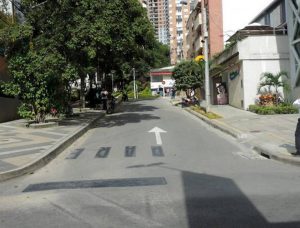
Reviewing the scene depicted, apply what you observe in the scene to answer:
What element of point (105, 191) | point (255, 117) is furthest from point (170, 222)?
point (255, 117)

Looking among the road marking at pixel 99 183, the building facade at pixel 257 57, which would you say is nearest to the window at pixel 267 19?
the building facade at pixel 257 57

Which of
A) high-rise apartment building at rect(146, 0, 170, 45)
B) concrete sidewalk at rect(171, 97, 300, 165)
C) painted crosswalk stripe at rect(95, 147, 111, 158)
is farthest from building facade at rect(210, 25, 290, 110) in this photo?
high-rise apartment building at rect(146, 0, 170, 45)

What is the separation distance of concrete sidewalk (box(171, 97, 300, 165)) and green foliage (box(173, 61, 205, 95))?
1415 centimetres

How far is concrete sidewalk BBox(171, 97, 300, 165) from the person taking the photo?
43.5 ft

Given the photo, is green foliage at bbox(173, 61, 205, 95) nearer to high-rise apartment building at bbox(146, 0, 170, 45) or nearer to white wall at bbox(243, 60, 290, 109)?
white wall at bbox(243, 60, 290, 109)

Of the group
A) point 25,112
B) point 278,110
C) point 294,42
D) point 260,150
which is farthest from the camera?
point 294,42

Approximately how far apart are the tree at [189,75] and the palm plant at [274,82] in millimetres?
12391

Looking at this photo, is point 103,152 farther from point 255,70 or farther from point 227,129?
point 255,70

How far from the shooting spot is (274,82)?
91.3 ft

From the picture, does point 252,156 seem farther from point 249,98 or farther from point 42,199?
point 249,98

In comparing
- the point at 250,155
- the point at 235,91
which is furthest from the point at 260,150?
the point at 235,91

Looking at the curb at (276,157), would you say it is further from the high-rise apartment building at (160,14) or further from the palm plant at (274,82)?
the high-rise apartment building at (160,14)

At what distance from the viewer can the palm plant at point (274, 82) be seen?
27.8 m

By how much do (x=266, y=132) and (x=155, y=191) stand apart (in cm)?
1047
